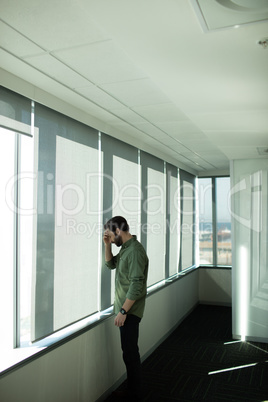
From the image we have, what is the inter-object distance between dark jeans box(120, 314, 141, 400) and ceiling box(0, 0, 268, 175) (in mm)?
1716

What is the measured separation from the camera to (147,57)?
6.26 feet

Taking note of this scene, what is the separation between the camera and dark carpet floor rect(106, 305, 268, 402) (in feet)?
11.0

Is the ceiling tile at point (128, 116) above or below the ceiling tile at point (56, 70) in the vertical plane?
below

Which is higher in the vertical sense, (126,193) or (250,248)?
(126,193)

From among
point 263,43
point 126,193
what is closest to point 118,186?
point 126,193

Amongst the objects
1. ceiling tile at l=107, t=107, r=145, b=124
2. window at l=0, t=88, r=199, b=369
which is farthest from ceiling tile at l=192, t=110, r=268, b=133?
window at l=0, t=88, r=199, b=369

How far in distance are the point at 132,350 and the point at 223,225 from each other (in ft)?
14.9

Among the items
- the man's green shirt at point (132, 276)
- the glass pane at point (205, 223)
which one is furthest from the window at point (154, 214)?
the glass pane at point (205, 223)

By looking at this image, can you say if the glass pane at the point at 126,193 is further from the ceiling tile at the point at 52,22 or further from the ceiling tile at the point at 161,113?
the ceiling tile at the point at 52,22

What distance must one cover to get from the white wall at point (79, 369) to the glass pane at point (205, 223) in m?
2.99

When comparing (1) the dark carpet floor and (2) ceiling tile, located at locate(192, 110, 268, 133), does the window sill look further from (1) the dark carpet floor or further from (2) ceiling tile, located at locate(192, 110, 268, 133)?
(2) ceiling tile, located at locate(192, 110, 268, 133)

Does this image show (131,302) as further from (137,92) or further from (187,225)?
(187,225)

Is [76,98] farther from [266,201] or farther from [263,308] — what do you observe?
[263,308]

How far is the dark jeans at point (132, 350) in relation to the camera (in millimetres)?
3055
